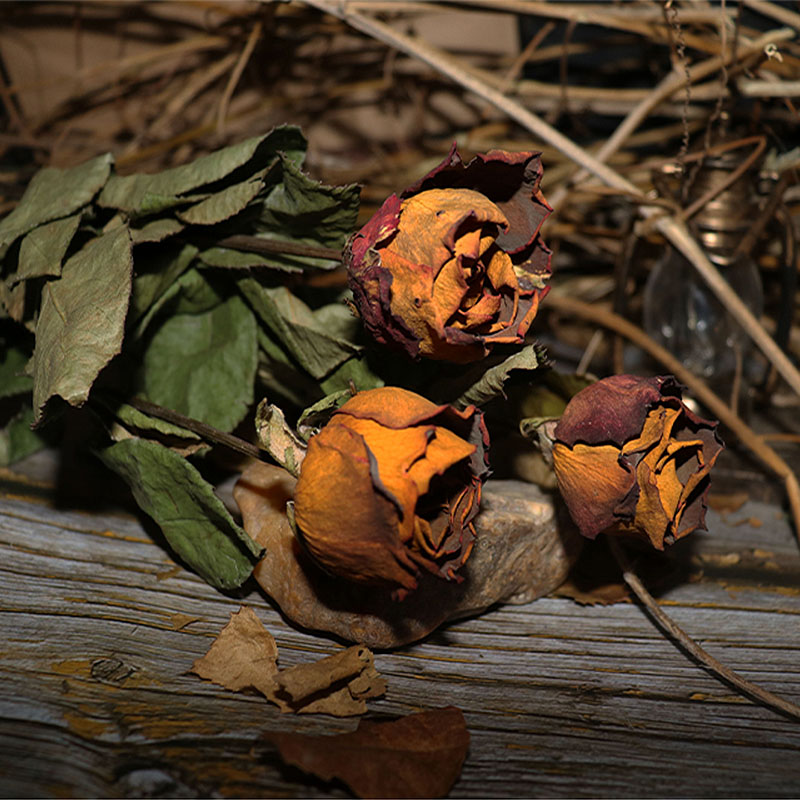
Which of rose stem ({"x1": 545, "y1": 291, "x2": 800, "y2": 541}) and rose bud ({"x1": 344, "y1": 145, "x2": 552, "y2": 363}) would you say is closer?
rose bud ({"x1": 344, "y1": 145, "x2": 552, "y2": 363})

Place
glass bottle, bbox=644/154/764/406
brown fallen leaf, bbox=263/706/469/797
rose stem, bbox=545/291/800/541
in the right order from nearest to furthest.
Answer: brown fallen leaf, bbox=263/706/469/797 → rose stem, bbox=545/291/800/541 → glass bottle, bbox=644/154/764/406

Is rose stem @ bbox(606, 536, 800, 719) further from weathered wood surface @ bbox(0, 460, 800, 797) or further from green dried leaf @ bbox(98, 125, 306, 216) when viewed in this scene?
green dried leaf @ bbox(98, 125, 306, 216)

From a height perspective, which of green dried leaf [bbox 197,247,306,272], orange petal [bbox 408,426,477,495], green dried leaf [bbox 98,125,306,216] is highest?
green dried leaf [bbox 98,125,306,216]

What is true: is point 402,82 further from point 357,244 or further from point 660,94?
point 357,244

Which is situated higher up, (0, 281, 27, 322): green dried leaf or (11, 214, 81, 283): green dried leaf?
(11, 214, 81, 283): green dried leaf

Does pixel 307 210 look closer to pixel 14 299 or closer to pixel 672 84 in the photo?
pixel 14 299

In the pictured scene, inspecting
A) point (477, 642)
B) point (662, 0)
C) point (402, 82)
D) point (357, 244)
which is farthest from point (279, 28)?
point (477, 642)

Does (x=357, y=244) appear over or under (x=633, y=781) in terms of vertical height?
over

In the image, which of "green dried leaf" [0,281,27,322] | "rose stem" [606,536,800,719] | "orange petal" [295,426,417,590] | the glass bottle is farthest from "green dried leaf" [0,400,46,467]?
the glass bottle
